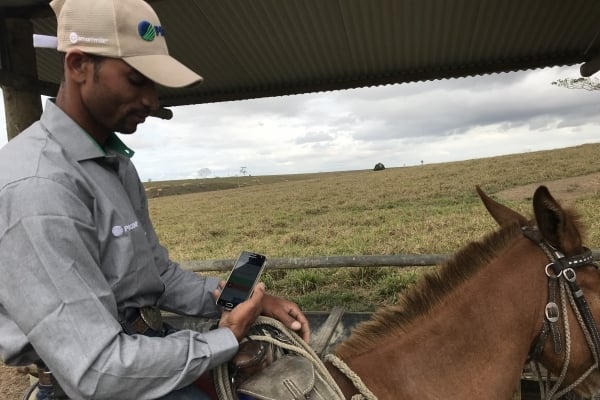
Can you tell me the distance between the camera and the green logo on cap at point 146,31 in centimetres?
146

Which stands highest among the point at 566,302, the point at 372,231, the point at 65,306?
the point at 65,306

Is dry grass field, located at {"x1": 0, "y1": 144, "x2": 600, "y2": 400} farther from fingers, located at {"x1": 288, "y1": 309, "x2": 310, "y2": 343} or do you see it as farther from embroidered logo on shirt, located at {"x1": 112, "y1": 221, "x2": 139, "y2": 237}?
embroidered logo on shirt, located at {"x1": 112, "y1": 221, "x2": 139, "y2": 237}

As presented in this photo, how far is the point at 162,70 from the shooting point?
1.47 meters

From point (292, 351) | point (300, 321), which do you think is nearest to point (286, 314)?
point (300, 321)

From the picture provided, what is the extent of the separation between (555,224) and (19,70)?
427cm

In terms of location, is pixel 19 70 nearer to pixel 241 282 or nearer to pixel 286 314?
pixel 241 282

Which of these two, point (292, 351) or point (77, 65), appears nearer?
A: point (77, 65)

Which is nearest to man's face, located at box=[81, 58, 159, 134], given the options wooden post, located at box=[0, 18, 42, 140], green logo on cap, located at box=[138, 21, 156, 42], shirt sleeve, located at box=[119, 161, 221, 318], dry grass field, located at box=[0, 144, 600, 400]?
green logo on cap, located at box=[138, 21, 156, 42]

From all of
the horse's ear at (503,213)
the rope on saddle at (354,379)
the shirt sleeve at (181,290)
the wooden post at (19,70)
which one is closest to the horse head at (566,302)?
the horse's ear at (503,213)

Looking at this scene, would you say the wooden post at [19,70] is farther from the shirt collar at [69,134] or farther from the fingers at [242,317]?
the fingers at [242,317]

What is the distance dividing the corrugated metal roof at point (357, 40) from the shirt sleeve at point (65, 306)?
3.02 meters

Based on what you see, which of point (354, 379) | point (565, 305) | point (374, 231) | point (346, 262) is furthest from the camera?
point (374, 231)

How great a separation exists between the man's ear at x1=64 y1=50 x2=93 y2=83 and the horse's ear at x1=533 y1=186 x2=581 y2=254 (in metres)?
1.69

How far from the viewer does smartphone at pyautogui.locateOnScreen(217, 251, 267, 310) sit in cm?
180
